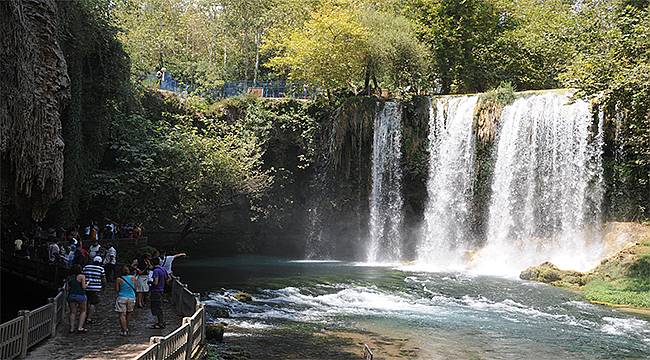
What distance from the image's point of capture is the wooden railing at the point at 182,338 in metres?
9.05

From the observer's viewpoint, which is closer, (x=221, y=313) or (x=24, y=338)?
(x=24, y=338)

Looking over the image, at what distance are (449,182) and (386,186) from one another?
4023 mm

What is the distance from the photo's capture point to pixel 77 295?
504 inches

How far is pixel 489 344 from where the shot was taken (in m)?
16.3

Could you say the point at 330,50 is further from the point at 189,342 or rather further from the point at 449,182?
the point at 189,342

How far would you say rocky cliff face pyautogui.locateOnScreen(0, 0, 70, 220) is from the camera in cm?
1198

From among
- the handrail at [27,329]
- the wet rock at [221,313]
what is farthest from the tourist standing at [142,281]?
the wet rock at [221,313]

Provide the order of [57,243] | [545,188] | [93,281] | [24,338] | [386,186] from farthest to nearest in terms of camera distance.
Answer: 1. [386,186]
2. [545,188]
3. [57,243]
4. [93,281]
5. [24,338]

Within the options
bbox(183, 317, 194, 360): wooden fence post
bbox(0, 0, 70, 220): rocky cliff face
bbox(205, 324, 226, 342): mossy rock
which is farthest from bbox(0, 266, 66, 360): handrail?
bbox(205, 324, 226, 342): mossy rock

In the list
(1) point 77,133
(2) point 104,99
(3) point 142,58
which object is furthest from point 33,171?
(3) point 142,58

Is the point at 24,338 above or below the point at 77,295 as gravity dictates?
below

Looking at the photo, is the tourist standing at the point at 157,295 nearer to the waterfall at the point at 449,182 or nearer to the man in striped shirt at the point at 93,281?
the man in striped shirt at the point at 93,281

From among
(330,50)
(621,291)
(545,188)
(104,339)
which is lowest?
(621,291)

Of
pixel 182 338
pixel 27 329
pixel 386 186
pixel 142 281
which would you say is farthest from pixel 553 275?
pixel 27 329
